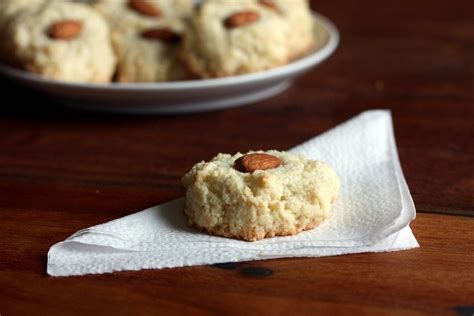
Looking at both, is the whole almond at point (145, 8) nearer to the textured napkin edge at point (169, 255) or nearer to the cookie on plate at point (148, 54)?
the cookie on plate at point (148, 54)

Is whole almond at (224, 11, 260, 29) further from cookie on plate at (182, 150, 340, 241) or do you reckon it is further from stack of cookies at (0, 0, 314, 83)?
cookie on plate at (182, 150, 340, 241)

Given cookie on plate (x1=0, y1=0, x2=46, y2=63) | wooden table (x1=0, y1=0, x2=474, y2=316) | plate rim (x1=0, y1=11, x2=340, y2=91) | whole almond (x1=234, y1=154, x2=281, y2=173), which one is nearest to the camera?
wooden table (x1=0, y1=0, x2=474, y2=316)

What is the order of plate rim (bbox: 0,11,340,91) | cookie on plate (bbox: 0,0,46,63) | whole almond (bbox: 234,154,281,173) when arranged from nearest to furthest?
1. whole almond (bbox: 234,154,281,173)
2. plate rim (bbox: 0,11,340,91)
3. cookie on plate (bbox: 0,0,46,63)

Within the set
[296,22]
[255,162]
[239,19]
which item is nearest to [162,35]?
[239,19]

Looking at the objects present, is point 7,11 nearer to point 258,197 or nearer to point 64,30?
point 64,30

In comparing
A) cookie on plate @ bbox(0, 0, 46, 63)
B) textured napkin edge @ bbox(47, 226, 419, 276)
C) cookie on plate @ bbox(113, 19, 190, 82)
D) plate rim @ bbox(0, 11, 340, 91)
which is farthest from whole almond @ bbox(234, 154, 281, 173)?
cookie on plate @ bbox(0, 0, 46, 63)

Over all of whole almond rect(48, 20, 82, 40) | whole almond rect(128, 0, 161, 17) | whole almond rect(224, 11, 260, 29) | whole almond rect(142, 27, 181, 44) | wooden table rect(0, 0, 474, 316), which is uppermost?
whole almond rect(224, 11, 260, 29)

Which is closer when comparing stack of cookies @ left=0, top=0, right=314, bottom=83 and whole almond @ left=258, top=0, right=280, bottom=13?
stack of cookies @ left=0, top=0, right=314, bottom=83

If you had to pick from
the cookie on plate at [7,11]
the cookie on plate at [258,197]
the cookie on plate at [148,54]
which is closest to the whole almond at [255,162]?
the cookie on plate at [258,197]
